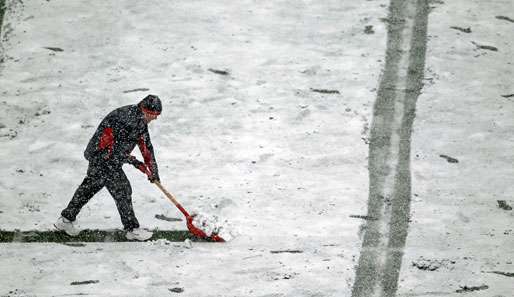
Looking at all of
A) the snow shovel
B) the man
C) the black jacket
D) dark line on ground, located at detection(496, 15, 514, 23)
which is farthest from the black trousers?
dark line on ground, located at detection(496, 15, 514, 23)

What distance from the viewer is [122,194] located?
9016mm

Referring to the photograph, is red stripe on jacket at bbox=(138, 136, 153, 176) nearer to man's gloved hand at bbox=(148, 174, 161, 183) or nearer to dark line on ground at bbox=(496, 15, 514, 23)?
man's gloved hand at bbox=(148, 174, 161, 183)

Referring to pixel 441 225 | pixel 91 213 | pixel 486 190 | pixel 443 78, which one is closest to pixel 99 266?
pixel 91 213

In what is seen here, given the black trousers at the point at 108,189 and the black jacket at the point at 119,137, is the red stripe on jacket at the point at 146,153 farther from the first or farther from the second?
the black trousers at the point at 108,189

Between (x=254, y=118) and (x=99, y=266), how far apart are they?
144 inches

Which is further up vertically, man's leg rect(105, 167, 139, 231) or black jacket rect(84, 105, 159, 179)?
black jacket rect(84, 105, 159, 179)

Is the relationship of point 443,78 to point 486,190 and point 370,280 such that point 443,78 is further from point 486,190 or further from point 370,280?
point 370,280

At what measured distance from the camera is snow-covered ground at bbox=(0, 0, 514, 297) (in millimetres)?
8852

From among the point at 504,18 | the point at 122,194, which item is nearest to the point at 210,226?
the point at 122,194

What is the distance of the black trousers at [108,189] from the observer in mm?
8953

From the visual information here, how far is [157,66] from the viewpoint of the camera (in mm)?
12500

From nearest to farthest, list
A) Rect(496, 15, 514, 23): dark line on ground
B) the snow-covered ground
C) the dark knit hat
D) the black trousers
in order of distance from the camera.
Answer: the dark knit hat < the snow-covered ground < the black trousers < Rect(496, 15, 514, 23): dark line on ground

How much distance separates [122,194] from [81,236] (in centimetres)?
85

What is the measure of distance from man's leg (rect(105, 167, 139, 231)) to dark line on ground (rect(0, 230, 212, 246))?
1.01 feet
